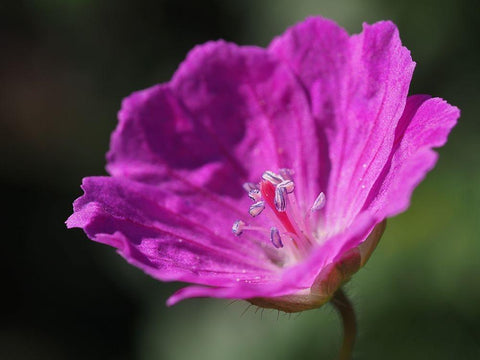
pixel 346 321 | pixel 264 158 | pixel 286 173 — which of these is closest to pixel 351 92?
pixel 286 173

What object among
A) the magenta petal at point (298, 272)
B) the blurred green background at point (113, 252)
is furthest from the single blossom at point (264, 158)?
the blurred green background at point (113, 252)

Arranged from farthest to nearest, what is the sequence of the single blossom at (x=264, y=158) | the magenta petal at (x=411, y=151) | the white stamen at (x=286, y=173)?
the white stamen at (x=286, y=173), the single blossom at (x=264, y=158), the magenta petal at (x=411, y=151)

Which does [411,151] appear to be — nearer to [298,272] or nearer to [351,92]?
[298,272]

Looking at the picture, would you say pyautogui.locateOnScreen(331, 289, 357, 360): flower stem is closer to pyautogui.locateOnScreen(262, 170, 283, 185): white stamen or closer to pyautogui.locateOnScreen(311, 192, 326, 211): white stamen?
pyautogui.locateOnScreen(311, 192, 326, 211): white stamen

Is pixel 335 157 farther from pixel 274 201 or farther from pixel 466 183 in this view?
pixel 466 183

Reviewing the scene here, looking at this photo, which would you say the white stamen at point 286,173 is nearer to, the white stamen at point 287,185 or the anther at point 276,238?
the white stamen at point 287,185

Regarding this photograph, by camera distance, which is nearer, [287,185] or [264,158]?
[287,185]
